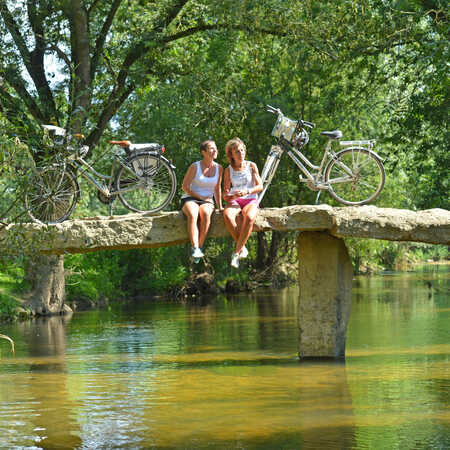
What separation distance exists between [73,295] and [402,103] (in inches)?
434

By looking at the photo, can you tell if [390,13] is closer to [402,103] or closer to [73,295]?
[402,103]

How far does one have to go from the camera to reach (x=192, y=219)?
9961 mm

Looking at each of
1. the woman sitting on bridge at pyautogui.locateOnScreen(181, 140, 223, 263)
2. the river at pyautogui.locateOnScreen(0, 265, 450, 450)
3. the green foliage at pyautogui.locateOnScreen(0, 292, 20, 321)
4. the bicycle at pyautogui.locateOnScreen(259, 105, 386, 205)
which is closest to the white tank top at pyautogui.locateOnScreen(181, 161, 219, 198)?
the woman sitting on bridge at pyautogui.locateOnScreen(181, 140, 223, 263)

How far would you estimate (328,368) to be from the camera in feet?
33.4

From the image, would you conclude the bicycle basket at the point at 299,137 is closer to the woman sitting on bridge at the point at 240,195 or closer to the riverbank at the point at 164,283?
the woman sitting on bridge at the point at 240,195

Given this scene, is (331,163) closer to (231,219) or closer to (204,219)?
(231,219)

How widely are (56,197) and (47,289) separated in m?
9.20

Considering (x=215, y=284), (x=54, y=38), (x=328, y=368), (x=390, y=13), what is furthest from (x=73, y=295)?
(x=328, y=368)

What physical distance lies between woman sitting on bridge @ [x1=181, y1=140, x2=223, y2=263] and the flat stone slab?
7.9 inches

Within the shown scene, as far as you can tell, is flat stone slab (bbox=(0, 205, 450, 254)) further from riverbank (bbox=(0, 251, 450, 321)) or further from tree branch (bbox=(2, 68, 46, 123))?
riverbank (bbox=(0, 251, 450, 321))

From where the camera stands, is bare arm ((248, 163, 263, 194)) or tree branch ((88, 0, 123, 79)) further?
tree branch ((88, 0, 123, 79))

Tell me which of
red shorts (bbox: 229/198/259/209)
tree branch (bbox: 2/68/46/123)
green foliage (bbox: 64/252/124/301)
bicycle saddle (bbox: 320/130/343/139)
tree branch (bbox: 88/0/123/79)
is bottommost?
green foliage (bbox: 64/252/124/301)

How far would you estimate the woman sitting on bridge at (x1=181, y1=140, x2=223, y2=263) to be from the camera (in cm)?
1007

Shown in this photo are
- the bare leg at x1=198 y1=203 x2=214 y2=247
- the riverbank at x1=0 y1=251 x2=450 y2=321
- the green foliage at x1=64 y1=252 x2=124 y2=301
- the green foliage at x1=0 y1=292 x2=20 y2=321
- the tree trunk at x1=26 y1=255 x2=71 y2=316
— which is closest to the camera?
the bare leg at x1=198 y1=203 x2=214 y2=247
